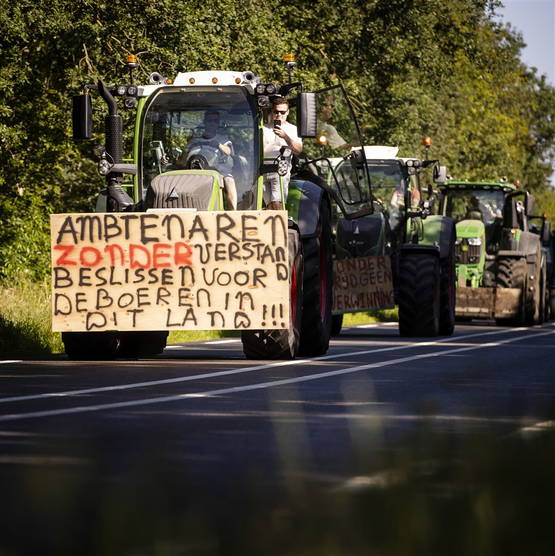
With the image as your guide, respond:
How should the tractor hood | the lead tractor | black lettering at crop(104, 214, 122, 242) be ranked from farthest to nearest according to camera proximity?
the tractor hood, the lead tractor, black lettering at crop(104, 214, 122, 242)

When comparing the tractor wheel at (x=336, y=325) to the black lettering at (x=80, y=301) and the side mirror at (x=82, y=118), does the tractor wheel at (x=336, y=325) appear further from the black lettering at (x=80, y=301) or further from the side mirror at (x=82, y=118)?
the black lettering at (x=80, y=301)

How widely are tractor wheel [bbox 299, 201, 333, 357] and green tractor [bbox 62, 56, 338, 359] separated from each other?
1 cm

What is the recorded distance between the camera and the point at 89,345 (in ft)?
53.8

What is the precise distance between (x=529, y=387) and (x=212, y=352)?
6.19m

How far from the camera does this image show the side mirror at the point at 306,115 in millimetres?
15789

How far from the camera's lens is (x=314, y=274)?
16.9 meters

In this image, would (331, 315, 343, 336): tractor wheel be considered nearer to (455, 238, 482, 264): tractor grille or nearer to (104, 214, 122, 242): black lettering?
(455, 238, 482, 264): tractor grille

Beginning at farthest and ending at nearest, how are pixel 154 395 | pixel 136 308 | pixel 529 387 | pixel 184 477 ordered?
pixel 136 308 → pixel 529 387 → pixel 154 395 → pixel 184 477

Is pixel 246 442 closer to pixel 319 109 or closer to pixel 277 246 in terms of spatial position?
pixel 277 246

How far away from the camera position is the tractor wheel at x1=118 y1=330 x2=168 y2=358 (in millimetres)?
17547

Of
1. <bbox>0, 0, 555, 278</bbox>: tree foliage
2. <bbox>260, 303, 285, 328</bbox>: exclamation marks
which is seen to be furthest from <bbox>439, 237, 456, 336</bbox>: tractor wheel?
<bbox>260, 303, 285, 328</bbox>: exclamation marks

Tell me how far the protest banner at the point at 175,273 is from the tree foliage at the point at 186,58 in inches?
435

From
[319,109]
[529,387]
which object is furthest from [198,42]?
[529,387]

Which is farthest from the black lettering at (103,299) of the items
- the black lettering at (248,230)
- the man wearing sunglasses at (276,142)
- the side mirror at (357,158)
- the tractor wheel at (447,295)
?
the tractor wheel at (447,295)
